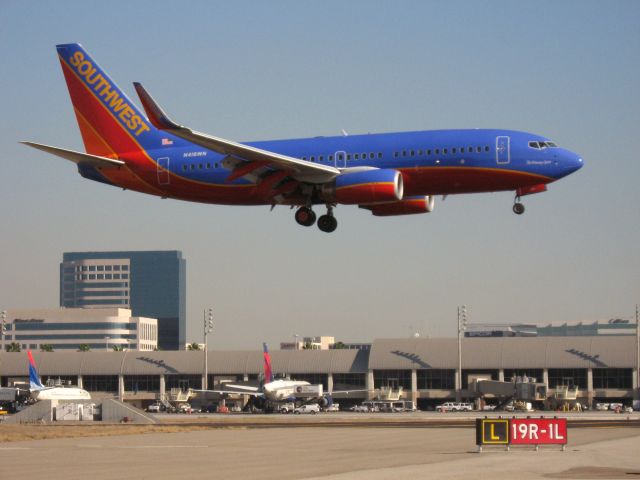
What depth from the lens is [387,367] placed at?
178625mm

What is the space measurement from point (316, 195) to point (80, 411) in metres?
40.6

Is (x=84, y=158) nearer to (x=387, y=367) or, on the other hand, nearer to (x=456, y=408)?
(x=456, y=408)

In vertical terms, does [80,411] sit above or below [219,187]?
below

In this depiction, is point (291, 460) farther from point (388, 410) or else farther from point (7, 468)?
point (388, 410)

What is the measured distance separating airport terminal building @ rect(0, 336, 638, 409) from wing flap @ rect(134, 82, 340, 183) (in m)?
101

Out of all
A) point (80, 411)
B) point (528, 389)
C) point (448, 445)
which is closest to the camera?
point (448, 445)

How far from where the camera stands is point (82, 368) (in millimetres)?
186250

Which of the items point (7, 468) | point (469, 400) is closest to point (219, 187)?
point (7, 468)

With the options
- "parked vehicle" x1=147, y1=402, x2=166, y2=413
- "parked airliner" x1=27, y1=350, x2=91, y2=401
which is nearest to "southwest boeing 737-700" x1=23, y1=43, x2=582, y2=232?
"parked airliner" x1=27, y1=350, x2=91, y2=401

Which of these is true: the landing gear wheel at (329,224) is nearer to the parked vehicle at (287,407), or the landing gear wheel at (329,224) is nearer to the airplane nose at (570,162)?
the airplane nose at (570,162)

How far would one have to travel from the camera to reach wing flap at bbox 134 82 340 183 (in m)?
65.6

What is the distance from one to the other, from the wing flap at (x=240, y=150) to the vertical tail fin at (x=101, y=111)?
1219 centimetres

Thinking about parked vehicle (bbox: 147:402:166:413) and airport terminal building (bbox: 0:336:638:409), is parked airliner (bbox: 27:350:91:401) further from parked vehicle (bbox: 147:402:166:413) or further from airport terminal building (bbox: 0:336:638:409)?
airport terminal building (bbox: 0:336:638:409)

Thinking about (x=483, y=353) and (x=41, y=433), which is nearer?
(x=41, y=433)
